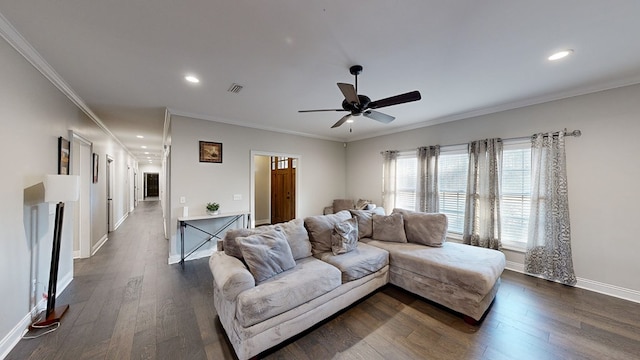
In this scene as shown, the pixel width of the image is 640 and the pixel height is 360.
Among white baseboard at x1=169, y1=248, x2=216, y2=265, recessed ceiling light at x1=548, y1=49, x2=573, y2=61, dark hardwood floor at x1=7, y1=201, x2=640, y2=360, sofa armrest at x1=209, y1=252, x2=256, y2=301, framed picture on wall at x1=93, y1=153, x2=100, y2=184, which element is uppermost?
recessed ceiling light at x1=548, y1=49, x2=573, y2=61

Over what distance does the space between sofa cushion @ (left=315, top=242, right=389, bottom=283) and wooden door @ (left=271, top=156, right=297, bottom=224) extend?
131 inches

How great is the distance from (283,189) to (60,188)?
4.94m

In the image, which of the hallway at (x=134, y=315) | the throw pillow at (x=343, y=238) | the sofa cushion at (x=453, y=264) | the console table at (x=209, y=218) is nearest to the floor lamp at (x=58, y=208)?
the hallway at (x=134, y=315)

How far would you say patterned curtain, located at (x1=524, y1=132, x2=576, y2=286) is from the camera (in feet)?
10.6

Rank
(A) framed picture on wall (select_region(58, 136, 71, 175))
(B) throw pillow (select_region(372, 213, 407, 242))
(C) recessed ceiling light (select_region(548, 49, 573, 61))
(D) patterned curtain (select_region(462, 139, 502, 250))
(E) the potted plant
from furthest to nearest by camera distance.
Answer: (E) the potted plant < (D) patterned curtain (select_region(462, 139, 502, 250)) < (B) throw pillow (select_region(372, 213, 407, 242)) < (A) framed picture on wall (select_region(58, 136, 71, 175)) < (C) recessed ceiling light (select_region(548, 49, 573, 61))

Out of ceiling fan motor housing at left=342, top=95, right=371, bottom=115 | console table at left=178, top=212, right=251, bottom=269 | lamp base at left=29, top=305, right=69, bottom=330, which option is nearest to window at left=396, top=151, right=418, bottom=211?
ceiling fan motor housing at left=342, top=95, right=371, bottom=115

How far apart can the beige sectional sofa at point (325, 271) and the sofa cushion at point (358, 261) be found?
0.01 metres

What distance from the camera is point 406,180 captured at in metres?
5.35

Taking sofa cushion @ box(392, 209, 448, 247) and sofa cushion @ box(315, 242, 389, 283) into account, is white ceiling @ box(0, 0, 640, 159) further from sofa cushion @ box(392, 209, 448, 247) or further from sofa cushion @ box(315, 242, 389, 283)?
sofa cushion @ box(315, 242, 389, 283)

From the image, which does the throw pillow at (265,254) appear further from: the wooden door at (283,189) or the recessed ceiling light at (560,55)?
the wooden door at (283,189)

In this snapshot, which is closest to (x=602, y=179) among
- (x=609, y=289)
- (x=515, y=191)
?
(x=515, y=191)

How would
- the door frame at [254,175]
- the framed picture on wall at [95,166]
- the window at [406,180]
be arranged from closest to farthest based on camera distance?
the framed picture on wall at [95,166]
the door frame at [254,175]
the window at [406,180]

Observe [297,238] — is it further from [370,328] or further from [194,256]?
[194,256]

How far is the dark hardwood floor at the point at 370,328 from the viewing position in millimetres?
1942
